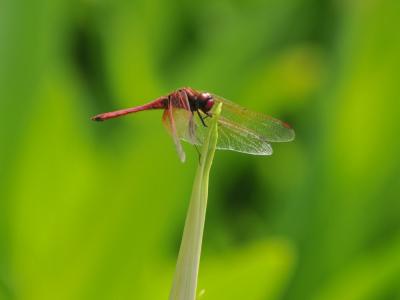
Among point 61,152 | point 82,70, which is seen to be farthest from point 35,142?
point 82,70

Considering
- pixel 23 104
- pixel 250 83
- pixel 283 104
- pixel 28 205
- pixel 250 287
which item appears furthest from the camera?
pixel 283 104

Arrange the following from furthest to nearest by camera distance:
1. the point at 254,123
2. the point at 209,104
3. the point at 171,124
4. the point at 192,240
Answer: the point at 254,123 → the point at 209,104 → the point at 171,124 → the point at 192,240

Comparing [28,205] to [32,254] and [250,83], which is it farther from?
[250,83]

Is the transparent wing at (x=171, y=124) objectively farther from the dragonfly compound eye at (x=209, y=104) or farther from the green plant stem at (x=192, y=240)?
the green plant stem at (x=192, y=240)

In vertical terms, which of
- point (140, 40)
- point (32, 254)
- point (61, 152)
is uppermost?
point (140, 40)

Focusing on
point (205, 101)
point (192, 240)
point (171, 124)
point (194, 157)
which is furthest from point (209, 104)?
point (194, 157)

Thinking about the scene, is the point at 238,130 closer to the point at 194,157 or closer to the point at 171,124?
the point at 171,124
